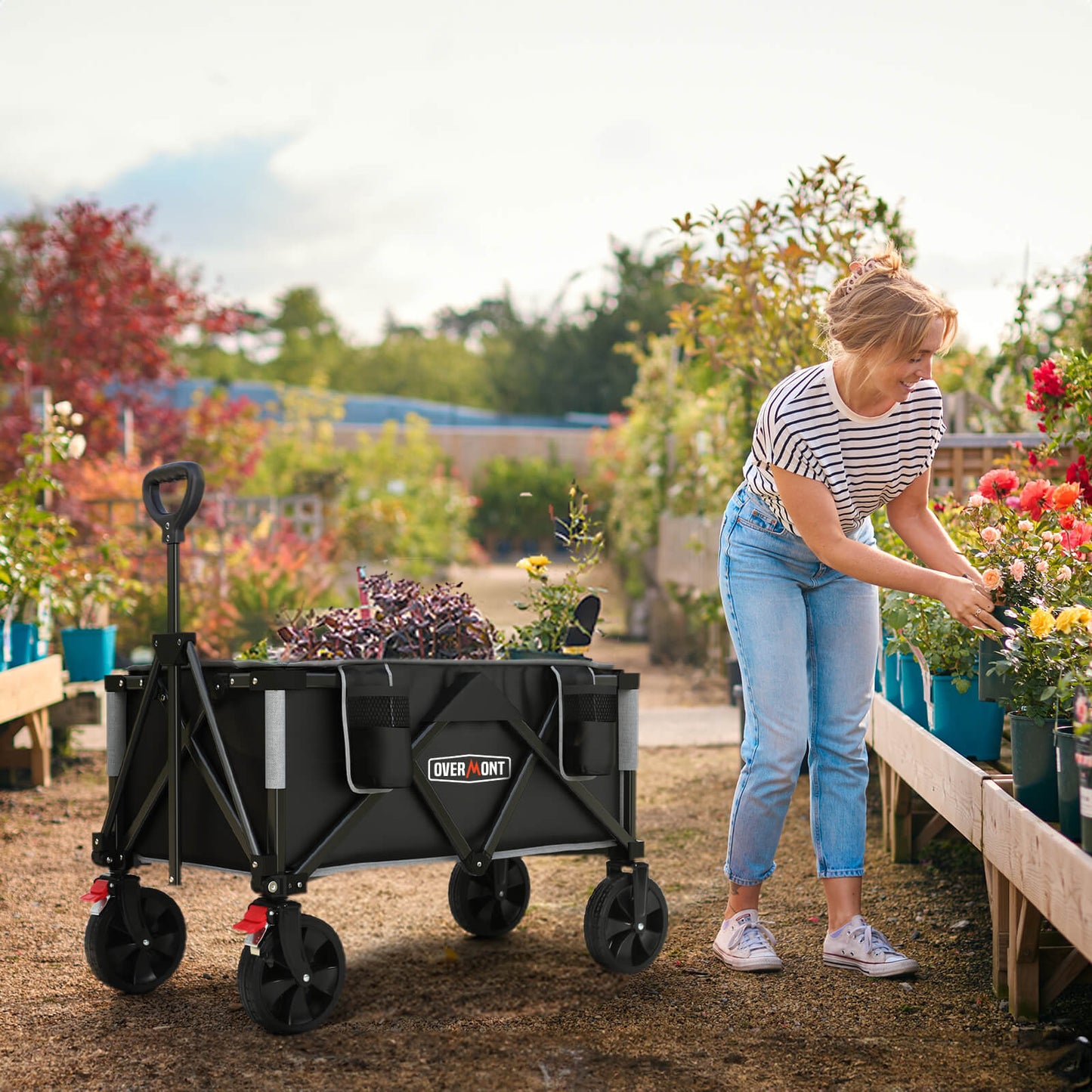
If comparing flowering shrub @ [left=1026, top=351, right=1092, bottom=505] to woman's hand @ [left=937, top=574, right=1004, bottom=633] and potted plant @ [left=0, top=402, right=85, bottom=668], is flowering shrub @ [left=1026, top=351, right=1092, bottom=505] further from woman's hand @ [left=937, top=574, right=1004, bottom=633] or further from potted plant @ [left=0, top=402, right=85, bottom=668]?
potted plant @ [left=0, top=402, right=85, bottom=668]

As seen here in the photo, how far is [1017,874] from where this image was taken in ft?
6.90

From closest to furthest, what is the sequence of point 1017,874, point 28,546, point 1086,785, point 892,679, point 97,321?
point 1086,785, point 1017,874, point 892,679, point 28,546, point 97,321

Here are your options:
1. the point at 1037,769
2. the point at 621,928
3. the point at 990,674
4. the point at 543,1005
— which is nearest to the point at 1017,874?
the point at 1037,769

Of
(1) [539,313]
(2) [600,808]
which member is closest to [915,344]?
(2) [600,808]

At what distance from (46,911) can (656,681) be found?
4.47 meters

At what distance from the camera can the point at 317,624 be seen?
2.62 meters

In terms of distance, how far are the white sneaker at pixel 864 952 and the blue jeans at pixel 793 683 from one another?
121mm

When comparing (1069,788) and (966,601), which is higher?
(966,601)

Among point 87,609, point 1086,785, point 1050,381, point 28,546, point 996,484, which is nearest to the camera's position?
point 1086,785

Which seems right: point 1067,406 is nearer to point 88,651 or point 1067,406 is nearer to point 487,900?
point 487,900

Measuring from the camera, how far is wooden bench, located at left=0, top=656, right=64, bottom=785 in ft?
12.5

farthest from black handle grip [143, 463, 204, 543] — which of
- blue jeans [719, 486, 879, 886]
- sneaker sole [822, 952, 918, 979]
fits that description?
sneaker sole [822, 952, 918, 979]

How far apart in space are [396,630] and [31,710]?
201cm

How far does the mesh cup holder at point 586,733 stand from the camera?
2.42m
